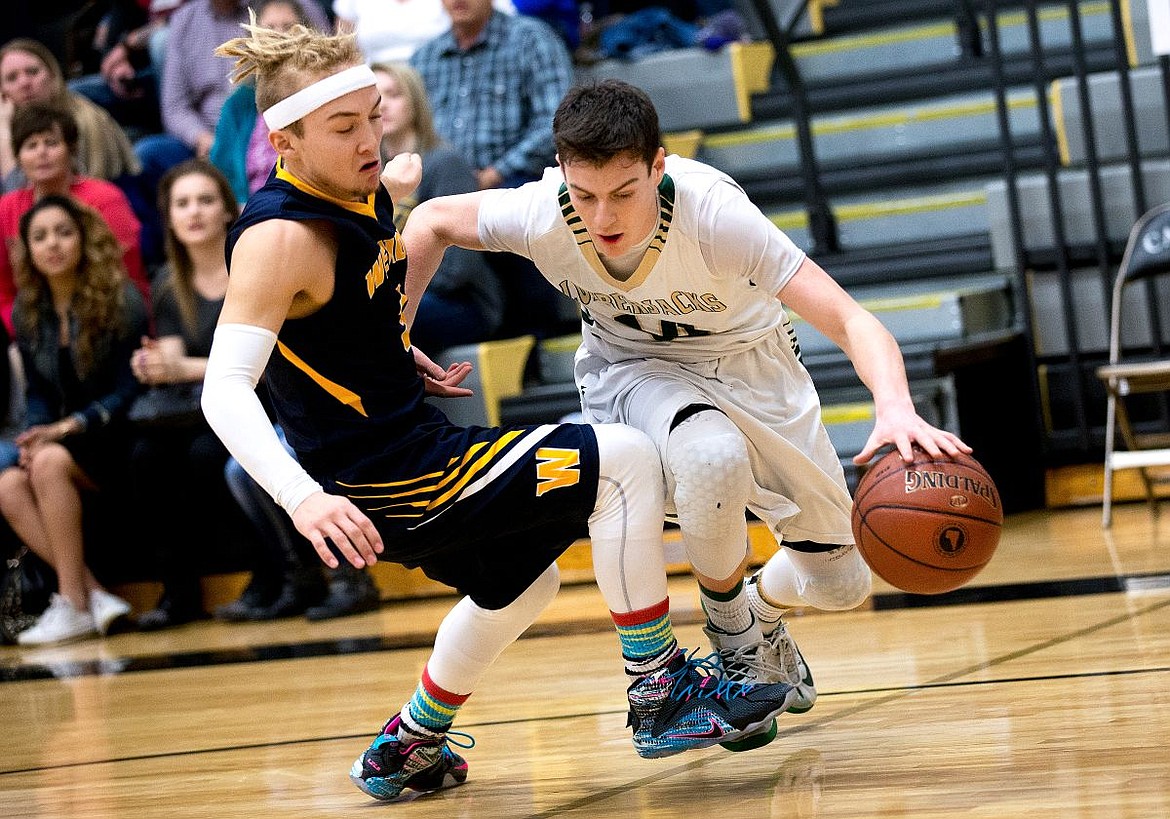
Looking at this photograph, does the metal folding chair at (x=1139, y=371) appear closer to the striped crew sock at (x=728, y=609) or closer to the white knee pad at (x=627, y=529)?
the striped crew sock at (x=728, y=609)

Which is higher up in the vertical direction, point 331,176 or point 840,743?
point 331,176

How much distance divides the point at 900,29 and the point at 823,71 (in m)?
0.39

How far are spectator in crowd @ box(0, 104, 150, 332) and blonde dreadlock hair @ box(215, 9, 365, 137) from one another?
3.82 metres

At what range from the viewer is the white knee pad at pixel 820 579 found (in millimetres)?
3090

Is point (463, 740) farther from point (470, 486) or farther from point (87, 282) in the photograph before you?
point (87, 282)

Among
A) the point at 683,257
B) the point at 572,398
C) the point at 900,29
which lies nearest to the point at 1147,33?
the point at 900,29

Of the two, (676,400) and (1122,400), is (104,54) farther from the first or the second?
(676,400)

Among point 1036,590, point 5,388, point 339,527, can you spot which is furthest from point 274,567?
point 339,527

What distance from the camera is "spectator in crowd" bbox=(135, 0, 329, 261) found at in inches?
283

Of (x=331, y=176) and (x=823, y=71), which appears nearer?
(x=331, y=176)

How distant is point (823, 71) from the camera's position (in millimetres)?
7176

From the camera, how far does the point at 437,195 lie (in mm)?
5773

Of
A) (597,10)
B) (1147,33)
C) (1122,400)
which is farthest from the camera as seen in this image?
(597,10)

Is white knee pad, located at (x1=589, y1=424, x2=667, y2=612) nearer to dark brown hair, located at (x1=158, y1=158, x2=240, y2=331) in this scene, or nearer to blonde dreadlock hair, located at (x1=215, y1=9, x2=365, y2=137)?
blonde dreadlock hair, located at (x1=215, y1=9, x2=365, y2=137)
